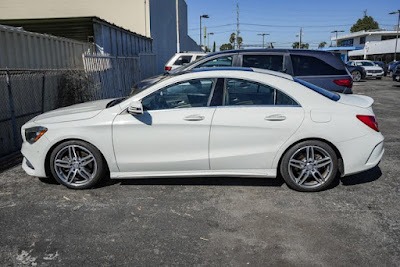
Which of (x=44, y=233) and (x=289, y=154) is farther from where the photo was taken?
(x=289, y=154)

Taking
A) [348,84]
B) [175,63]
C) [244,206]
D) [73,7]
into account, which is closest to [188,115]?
[244,206]

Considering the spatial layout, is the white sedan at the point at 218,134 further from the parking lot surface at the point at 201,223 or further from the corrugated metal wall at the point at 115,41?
the corrugated metal wall at the point at 115,41

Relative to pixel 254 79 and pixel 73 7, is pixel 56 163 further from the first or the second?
pixel 73 7

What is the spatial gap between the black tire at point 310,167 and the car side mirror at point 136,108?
188cm

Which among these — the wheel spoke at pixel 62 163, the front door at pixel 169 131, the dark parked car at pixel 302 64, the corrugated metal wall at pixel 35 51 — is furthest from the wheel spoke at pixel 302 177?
the corrugated metal wall at pixel 35 51

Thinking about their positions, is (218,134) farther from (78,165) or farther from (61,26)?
(61,26)

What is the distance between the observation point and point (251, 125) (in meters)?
4.25

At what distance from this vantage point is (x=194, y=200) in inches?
166

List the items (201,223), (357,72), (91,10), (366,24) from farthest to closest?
(366,24) → (357,72) → (91,10) → (201,223)

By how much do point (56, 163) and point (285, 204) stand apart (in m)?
2.92

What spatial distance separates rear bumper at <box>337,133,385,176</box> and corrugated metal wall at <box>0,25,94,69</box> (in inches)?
274

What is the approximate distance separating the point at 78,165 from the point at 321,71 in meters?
5.46

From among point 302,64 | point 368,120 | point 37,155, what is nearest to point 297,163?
point 368,120

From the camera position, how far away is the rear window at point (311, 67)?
24.6 feet
